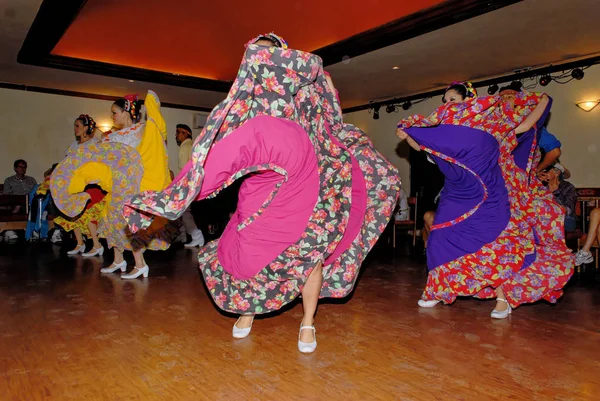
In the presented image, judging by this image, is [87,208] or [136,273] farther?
[87,208]

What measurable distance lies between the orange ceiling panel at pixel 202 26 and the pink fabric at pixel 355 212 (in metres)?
3.59

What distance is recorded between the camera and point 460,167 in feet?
9.22

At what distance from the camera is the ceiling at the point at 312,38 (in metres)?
5.70

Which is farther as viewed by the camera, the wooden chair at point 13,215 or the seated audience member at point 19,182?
the seated audience member at point 19,182

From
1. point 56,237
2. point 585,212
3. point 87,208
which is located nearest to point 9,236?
point 56,237

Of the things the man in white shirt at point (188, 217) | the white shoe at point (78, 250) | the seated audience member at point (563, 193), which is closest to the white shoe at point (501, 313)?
the seated audience member at point (563, 193)

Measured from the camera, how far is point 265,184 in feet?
7.18

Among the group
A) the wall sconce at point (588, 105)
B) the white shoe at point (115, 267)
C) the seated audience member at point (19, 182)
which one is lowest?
the white shoe at point (115, 267)

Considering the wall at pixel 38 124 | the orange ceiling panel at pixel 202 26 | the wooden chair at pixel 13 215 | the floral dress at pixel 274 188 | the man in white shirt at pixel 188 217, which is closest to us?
the floral dress at pixel 274 188

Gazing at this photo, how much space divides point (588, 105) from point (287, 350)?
700 cm

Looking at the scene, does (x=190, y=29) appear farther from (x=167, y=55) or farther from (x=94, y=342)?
(x=94, y=342)

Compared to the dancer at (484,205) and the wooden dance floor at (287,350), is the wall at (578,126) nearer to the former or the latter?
the wooden dance floor at (287,350)

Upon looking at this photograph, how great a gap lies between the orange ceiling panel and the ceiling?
0.01 meters

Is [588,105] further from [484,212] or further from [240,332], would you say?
[240,332]
